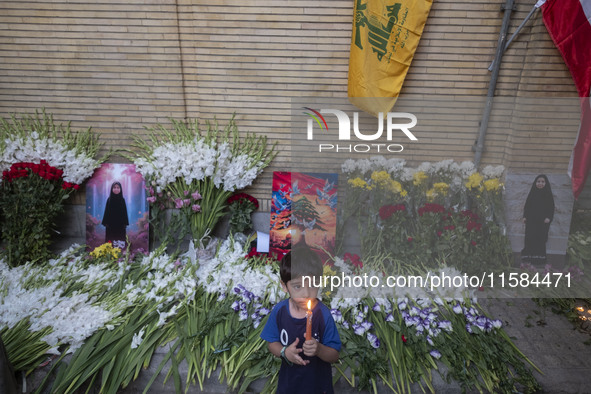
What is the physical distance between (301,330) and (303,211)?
1.93 m

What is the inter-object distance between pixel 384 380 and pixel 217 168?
230 centimetres

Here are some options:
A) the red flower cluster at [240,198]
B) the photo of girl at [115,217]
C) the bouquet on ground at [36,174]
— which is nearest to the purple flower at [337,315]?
the red flower cluster at [240,198]

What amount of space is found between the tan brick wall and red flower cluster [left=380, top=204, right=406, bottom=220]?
710 millimetres

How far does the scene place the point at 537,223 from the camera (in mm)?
3236

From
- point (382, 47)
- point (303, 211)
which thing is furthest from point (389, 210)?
point (382, 47)

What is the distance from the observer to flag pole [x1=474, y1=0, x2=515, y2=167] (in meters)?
3.32

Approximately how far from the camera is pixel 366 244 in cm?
330

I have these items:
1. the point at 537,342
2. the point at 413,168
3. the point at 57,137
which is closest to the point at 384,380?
the point at 537,342

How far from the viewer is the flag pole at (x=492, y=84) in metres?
3.32

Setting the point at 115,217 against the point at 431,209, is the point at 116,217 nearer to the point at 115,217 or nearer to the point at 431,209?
the point at 115,217

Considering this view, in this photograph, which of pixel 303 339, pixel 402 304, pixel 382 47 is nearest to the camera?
pixel 303 339

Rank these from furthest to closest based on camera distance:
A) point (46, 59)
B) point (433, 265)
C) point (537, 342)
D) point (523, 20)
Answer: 1. point (46, 59)
2. point (523, 20)
3. point (433, 265)
4. point (537, 342)

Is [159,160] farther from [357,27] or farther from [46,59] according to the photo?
[357,27]

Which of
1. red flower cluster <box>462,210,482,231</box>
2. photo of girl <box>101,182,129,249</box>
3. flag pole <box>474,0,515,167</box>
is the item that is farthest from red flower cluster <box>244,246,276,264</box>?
flag pole <box>474,0,515,167</box>
